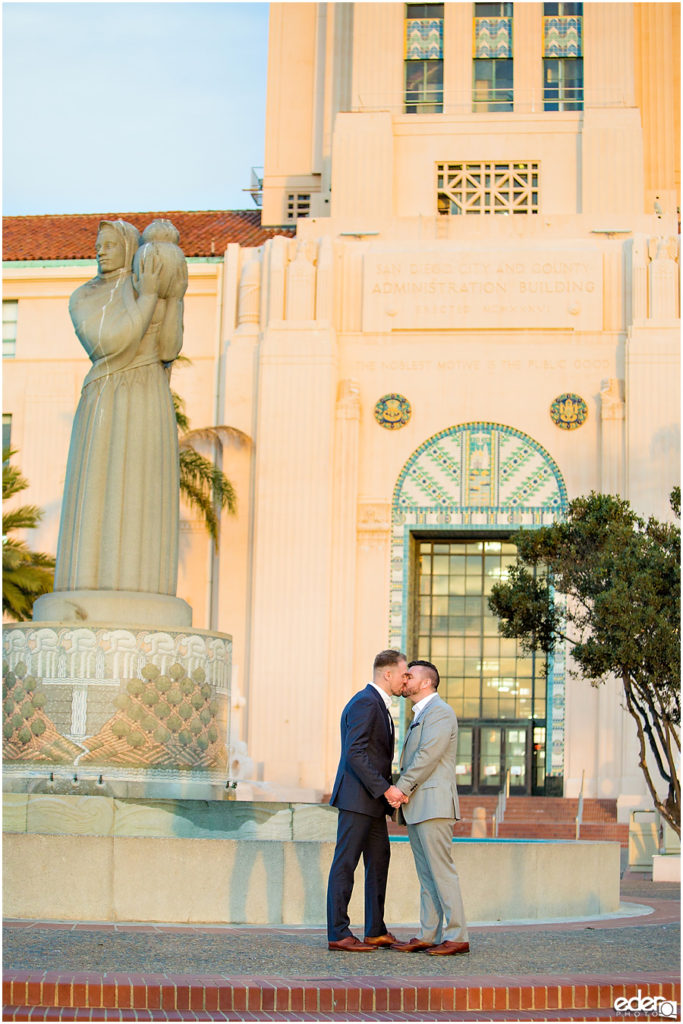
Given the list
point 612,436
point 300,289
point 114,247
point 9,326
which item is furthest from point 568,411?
point 114,247

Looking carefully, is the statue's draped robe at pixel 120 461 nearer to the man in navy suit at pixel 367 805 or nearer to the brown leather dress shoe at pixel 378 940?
the man in navy suit at pixel 367 805

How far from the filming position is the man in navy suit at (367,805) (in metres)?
8.34

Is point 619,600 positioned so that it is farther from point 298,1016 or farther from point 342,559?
point 298,1016

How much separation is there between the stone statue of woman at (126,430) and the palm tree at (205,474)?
20188 millimetres

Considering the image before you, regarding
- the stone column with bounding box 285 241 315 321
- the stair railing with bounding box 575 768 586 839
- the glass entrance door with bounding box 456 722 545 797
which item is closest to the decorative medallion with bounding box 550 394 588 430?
the stone column with bounding box 285 241 315 321

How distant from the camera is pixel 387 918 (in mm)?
10344

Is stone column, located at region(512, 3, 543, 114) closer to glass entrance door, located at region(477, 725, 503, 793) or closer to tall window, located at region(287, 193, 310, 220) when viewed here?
tall window, located at region(287, 193, 310, 220)

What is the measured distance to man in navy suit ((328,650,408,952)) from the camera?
328 inches

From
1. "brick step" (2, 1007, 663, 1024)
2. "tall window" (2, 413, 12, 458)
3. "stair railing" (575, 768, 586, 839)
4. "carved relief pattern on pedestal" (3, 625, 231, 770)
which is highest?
"tall window" (2, 413, 12, 458)

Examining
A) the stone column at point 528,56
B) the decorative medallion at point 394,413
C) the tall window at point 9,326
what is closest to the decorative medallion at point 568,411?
the decorative medallion at point 394,413

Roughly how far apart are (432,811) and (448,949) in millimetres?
782

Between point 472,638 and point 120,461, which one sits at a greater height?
point 120,461

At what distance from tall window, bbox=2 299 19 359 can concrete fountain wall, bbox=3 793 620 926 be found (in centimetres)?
2865

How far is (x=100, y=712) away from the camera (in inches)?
437
